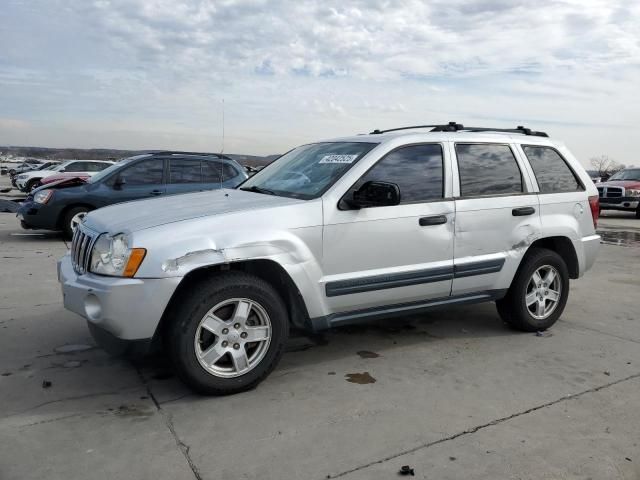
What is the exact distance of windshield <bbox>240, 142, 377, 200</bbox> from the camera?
4289mm

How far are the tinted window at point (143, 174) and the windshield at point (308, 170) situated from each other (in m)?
5.71

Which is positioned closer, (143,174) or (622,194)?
(143,174)

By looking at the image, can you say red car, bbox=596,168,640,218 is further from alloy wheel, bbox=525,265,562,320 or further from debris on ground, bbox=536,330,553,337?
debris on ground, bbox=536,330,553,337

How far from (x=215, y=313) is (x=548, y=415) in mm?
2184

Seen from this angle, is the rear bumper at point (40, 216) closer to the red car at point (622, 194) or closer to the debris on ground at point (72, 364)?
the debris on ground at point (72, 364)

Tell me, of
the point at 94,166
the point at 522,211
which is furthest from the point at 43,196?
the point at 94,166

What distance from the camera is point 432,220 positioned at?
4441 mm

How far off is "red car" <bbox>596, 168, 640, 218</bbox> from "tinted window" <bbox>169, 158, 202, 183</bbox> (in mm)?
13815

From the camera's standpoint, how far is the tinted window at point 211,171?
35.4 ft

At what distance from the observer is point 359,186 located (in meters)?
4.20

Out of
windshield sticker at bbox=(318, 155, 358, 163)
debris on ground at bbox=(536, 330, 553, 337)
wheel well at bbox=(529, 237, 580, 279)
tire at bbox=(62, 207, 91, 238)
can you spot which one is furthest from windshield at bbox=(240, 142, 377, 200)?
tire at bbox=(62, 207, 91, 238)

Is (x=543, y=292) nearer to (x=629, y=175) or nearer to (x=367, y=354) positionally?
(x=367, y=354)

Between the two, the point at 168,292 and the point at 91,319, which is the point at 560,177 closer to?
Result: the point at 168,292

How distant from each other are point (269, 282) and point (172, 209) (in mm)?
852
